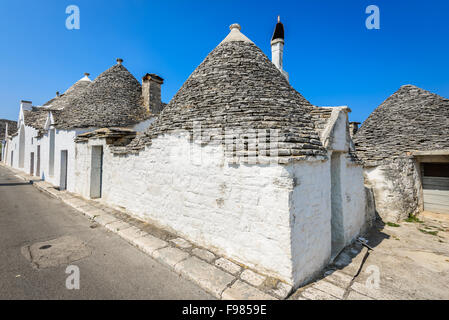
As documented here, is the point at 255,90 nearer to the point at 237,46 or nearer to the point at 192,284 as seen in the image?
the point at 237,46

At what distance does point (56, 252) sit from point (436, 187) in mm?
12911

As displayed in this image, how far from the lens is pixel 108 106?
436 inches

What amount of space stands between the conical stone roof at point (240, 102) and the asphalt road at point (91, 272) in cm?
271

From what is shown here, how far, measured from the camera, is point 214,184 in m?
3.98

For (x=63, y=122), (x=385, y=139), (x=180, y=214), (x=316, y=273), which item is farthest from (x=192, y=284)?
(x=63, y=122)

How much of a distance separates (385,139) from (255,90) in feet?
24.6

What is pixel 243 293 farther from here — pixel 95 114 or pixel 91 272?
pixel 95 114

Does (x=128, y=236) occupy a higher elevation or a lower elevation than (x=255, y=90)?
lower

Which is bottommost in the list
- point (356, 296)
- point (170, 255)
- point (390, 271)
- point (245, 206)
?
point (390, 271)

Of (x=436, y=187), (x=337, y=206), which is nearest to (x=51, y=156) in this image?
(x=337, y=206)

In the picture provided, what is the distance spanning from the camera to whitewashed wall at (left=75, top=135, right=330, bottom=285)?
3132 mm

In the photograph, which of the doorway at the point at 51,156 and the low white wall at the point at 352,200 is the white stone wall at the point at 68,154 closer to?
the doorway at the point at 51,156

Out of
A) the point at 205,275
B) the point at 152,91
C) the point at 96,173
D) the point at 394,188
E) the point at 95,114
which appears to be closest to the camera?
the point at 205,275

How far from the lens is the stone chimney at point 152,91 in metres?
12.0
